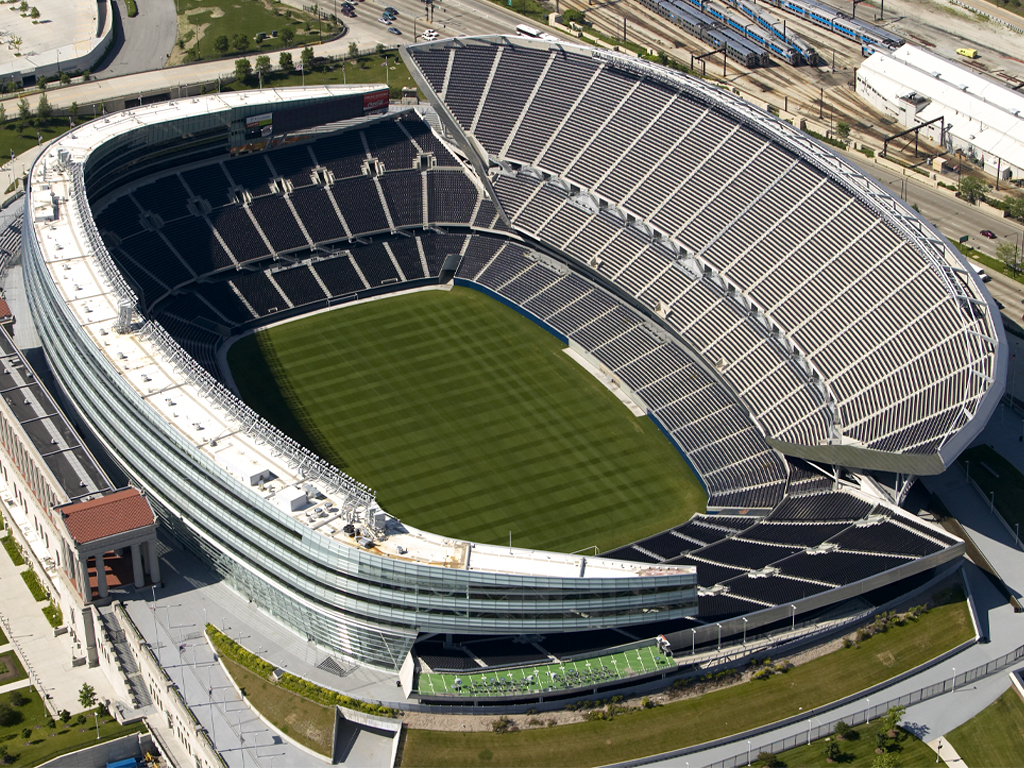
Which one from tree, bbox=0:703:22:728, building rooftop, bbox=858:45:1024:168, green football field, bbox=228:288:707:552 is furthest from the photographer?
building rooftop, bbox=858:45:1024:168

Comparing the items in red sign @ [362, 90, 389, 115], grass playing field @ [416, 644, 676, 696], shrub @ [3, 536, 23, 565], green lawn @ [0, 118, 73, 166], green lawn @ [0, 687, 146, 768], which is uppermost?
red sign @ [362, 90, 389, 115]

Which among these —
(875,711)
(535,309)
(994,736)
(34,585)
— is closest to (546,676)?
(875,711)

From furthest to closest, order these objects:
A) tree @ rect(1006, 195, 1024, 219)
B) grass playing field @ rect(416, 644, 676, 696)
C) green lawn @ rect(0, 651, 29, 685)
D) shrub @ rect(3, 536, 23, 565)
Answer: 1. tree @ rect(1006, 195, 1024, 219)
2. shrub @ rect(3, 536, 23, 565)
3. green lawn @ rect(0, 651, 29, 685)
4. grass playing field @ rect(416, 644, 676, 696)

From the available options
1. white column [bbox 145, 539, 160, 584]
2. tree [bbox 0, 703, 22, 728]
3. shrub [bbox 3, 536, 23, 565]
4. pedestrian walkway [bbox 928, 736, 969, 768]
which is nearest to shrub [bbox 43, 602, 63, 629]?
shrub [bbox 3, 536, 23, 565]

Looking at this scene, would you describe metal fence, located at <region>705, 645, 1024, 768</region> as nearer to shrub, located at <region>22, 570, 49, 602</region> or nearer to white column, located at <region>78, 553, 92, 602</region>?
white column, located at <region>78, 553, 92, 602</region>

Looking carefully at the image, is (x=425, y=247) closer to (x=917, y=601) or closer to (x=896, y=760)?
(x=917, y=601)

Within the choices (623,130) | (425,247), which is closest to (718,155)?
(623,130)

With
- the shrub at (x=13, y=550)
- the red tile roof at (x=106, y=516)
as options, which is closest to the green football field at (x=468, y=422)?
the red tile roof at (x=106, y=516)
